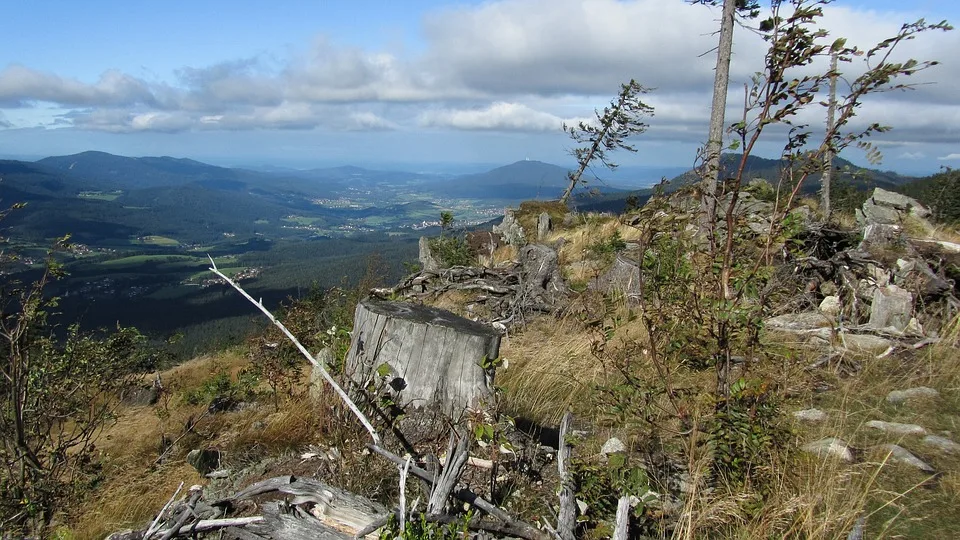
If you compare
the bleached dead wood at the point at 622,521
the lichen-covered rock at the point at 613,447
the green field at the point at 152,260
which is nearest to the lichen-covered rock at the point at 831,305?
the lichen-covered rock at the point at 613,447

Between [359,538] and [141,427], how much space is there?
300 inches

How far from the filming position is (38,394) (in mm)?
4559

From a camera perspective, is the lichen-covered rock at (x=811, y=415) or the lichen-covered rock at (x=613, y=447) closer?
the lichen-covered rock at (x=613, y=447)

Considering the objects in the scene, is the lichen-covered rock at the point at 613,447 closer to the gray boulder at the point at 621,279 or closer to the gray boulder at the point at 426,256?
the gray boulder at the point at 621,279

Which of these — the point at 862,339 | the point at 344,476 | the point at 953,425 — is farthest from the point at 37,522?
the point at 862,339

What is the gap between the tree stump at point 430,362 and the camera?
3.59 meters

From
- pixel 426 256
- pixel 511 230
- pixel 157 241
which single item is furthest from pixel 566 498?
pixel 157 241

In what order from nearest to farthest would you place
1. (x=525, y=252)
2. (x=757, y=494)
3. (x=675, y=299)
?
(x=757, y=494), (x=675, y=299), (x=525, y=252)

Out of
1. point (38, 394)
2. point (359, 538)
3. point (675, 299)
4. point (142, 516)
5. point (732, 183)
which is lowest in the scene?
point (142, 516)

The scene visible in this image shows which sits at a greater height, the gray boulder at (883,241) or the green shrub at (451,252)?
the gray boulder at (883,241)

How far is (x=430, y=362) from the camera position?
361cm

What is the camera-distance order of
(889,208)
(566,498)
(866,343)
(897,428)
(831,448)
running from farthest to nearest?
(889,208) < (866,343) < (897,428) < (831,448) < (566,498)

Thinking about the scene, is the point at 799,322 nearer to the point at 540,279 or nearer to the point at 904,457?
the point at 904,457

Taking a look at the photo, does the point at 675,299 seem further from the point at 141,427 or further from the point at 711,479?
the point at 141,427
